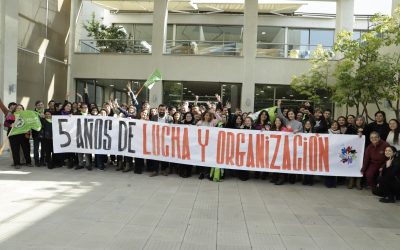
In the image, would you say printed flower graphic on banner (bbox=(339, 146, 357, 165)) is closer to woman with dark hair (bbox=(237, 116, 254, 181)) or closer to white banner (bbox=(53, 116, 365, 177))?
white banner (bbox=(53, 116, 365, 177))

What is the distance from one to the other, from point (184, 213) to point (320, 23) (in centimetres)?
2008

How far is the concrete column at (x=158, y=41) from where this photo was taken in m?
20.0

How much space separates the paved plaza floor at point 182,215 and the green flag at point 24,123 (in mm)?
1435

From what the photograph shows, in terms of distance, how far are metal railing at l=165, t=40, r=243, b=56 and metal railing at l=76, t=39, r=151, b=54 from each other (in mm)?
1457

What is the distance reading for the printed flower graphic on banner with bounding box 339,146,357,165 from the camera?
9.52 meters

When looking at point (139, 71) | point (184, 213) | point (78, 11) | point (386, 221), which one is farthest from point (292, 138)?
point (78, 11)

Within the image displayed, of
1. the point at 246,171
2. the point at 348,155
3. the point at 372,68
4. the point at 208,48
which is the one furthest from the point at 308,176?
the point at 208,48

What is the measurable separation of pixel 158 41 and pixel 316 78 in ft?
25.9

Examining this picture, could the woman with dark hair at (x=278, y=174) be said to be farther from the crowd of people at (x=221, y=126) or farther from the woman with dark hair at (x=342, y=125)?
the woman with dark hair at (x=342, y=125)

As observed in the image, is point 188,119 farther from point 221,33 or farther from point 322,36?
point 322,36

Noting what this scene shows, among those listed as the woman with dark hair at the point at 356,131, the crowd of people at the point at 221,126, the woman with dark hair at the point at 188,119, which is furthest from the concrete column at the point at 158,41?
the woman with dark hair at the point at 356,131

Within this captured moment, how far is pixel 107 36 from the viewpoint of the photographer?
70.7 feet

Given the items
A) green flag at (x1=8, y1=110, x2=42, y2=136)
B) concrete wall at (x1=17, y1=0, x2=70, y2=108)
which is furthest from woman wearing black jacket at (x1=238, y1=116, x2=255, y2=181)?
concrete wall at (x1=17, y1=0, x2=70, y2=108)

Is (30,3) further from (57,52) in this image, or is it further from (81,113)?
(81,113)
